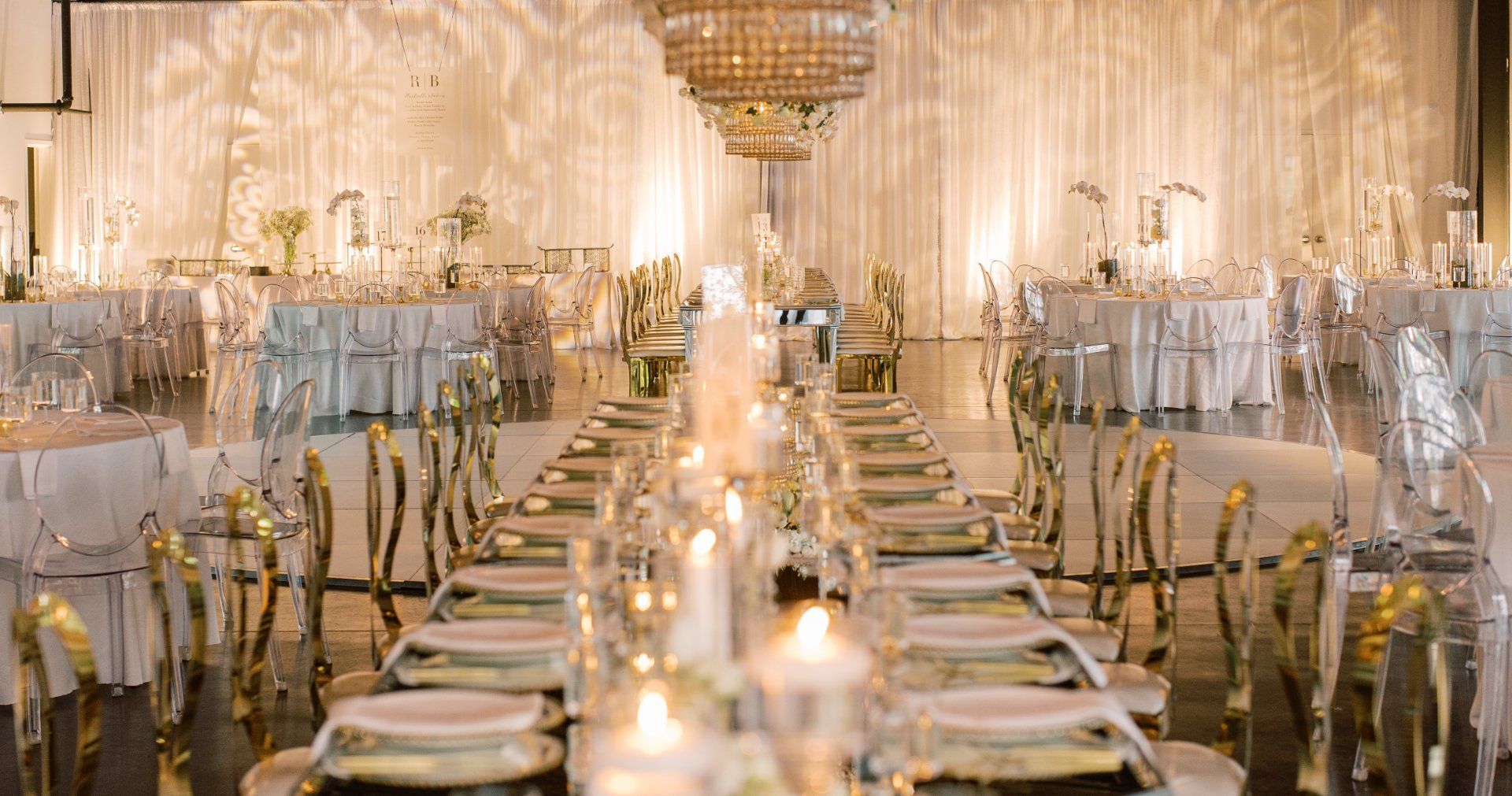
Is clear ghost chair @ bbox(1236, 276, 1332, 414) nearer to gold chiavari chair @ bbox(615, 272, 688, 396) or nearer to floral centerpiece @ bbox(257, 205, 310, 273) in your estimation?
gold chiavari chair @ bbox(615, 272, 688, 396)

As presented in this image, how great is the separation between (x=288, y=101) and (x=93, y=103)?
7.72 feet

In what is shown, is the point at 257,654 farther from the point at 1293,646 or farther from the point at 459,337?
the point at 459,337

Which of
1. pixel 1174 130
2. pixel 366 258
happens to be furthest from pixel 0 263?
pixel 1174 130

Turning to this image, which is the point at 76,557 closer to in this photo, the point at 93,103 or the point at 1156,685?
the point at 1156,685

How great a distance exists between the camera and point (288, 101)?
16859 millimetres

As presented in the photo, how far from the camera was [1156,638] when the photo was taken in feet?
10.4

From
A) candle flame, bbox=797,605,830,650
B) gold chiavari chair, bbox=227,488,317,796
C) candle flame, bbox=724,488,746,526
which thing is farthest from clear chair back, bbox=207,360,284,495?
candle flame, bbox=797,605,830,650

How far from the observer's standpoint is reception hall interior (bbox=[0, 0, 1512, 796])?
2.09 meters

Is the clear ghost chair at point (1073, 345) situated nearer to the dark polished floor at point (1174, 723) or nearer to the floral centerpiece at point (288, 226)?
the dark polished floor at point (1174, 723)

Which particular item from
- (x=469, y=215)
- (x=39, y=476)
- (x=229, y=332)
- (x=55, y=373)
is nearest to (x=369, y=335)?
(x=229, y=332)

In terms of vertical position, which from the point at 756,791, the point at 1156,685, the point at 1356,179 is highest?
the point at 1356,179

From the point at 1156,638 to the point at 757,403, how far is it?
1.03 meters

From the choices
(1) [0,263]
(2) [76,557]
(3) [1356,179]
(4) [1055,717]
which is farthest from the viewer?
(3) [1356,179]

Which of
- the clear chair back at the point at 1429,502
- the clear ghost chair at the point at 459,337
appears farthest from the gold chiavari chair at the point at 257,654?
the clear ghost chair at the point at 459,337
